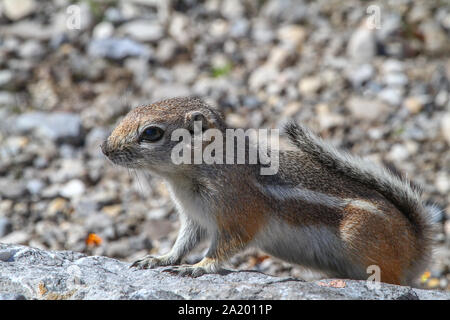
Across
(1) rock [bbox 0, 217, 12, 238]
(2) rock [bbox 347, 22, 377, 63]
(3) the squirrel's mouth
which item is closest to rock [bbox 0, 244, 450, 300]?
(3) the squirrel's mouth

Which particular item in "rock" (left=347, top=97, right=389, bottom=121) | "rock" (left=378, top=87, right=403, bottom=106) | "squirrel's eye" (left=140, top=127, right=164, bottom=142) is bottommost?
"squirrel's eye" (left=140, top=127, right=164, bottom=142)

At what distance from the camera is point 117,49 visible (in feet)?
32.9

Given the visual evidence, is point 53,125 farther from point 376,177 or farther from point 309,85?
point 376,177

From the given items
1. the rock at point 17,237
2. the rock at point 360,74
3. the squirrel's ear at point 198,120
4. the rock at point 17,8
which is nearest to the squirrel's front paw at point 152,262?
the squirrel's ear at point 198,120

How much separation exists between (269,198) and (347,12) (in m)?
6.11

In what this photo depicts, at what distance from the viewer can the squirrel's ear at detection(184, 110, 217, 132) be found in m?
5.16

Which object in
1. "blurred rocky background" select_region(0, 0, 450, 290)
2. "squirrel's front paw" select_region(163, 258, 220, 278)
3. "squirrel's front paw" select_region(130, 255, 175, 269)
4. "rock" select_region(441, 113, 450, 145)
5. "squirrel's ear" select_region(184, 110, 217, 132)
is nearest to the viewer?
"squirrel's front paw" select_region(163, 258, 220, 278)

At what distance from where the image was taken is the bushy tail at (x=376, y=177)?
5371 millimetres

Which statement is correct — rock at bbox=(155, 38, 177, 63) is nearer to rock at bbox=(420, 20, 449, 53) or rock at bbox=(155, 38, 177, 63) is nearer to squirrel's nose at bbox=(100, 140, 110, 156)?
rock at bbox=(420, 20, 449, 53)

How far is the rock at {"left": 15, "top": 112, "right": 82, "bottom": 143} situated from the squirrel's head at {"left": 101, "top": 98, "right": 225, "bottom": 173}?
3.83m

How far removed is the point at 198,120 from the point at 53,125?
4.22 meters

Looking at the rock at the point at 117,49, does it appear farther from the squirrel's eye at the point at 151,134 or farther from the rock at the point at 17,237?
the squirrel's eye at the point at 151,134

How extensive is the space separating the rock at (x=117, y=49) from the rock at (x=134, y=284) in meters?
5.59

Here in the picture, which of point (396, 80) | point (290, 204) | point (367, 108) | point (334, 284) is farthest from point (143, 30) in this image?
point (334, 284)
